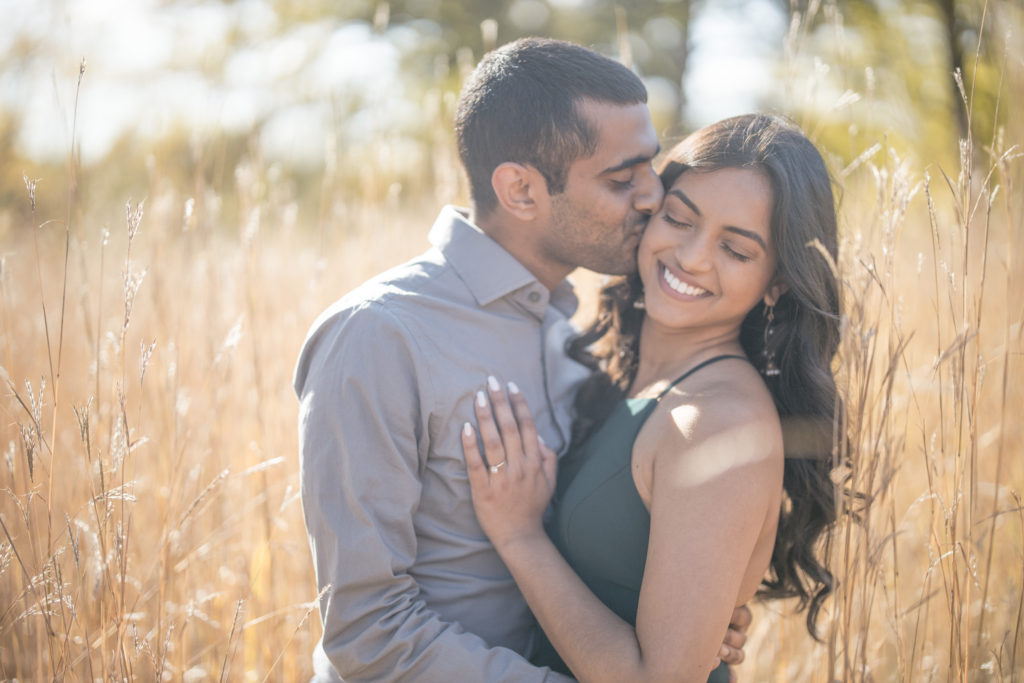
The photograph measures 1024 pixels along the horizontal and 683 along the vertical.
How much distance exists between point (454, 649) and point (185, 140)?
2944 millimetres

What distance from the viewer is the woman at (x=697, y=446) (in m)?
1.43

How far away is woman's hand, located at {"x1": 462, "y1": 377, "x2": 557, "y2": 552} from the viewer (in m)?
1.60

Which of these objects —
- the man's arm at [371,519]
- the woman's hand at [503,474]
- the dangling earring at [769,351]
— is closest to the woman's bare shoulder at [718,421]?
the dangling earring at [769,351]

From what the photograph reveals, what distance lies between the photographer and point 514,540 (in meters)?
1.59

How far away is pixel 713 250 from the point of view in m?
1.73

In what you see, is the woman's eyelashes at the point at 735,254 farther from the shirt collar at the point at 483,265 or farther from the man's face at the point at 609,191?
the shirt collar at the point at 483,265

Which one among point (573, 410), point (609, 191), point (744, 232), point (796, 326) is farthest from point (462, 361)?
point (796, 326)

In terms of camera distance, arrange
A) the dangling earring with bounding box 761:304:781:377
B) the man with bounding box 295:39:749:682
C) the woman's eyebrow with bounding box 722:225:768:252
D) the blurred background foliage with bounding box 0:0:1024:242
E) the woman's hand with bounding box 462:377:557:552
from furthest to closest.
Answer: the blurred background foliage with bounding box 0:0:1024:242
the dangling earring with bounding box 761:304:781:377
the woman's eyebrow with bounding box 722:225:768:252
the woman's hand with bounding box 462:377:557:552
the man with bounding box 295:39:749:682

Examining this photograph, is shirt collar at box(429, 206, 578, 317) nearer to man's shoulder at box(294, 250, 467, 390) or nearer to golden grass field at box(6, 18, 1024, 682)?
man's shoulder at box(294, 250, 467, 390)

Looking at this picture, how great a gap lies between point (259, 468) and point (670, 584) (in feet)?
2.88

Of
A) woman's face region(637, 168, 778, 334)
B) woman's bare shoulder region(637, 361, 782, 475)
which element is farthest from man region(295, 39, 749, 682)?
woman's bare shoulder region(637, 361, 782, 475)

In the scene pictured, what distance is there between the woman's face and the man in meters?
0.11

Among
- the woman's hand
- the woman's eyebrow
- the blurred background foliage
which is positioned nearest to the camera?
the woman's hand

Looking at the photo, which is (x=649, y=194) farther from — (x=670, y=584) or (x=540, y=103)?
(x=670, y=584)
